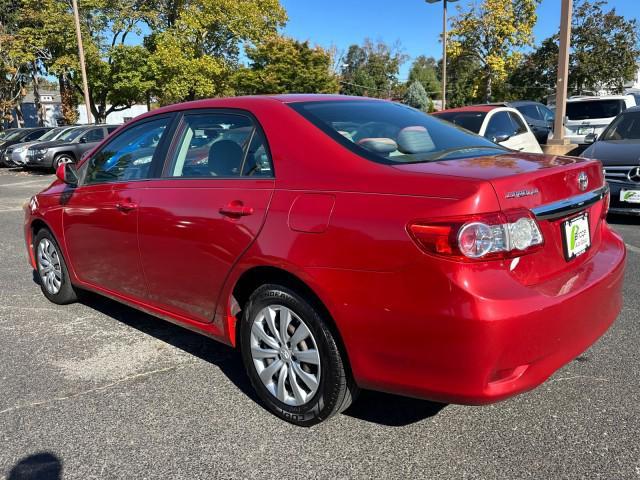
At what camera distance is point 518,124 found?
10227mm

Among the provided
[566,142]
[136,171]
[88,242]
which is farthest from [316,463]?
[566,142]

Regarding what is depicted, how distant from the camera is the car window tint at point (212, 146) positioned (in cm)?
315

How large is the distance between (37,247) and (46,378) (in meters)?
1.87

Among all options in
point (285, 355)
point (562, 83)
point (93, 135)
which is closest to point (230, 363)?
point (285, 355)

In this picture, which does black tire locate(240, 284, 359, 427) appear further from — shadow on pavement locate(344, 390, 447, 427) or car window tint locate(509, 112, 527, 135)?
car window tint locate(509, 112, 527, 135)

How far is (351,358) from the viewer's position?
8.28 ft

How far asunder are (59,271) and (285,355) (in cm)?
280

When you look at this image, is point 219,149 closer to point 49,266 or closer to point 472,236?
point 472,236

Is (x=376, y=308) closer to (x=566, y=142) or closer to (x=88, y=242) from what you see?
(x=88, y=242)

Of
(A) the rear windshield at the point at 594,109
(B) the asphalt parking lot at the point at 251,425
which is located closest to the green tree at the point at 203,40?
(A) the rear windshield at the point at 594,109

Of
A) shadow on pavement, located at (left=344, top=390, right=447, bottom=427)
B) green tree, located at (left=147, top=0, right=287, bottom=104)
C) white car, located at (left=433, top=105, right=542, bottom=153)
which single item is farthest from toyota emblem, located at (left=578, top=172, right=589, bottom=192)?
green tree, located at (left=147, top=0, right=287, bottom=104)

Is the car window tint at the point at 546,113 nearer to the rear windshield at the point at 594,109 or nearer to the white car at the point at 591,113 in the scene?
the rear windshield at the point at 594,109

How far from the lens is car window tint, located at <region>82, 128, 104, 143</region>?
19525mm

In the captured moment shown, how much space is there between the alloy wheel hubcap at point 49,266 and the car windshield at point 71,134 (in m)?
16.1
